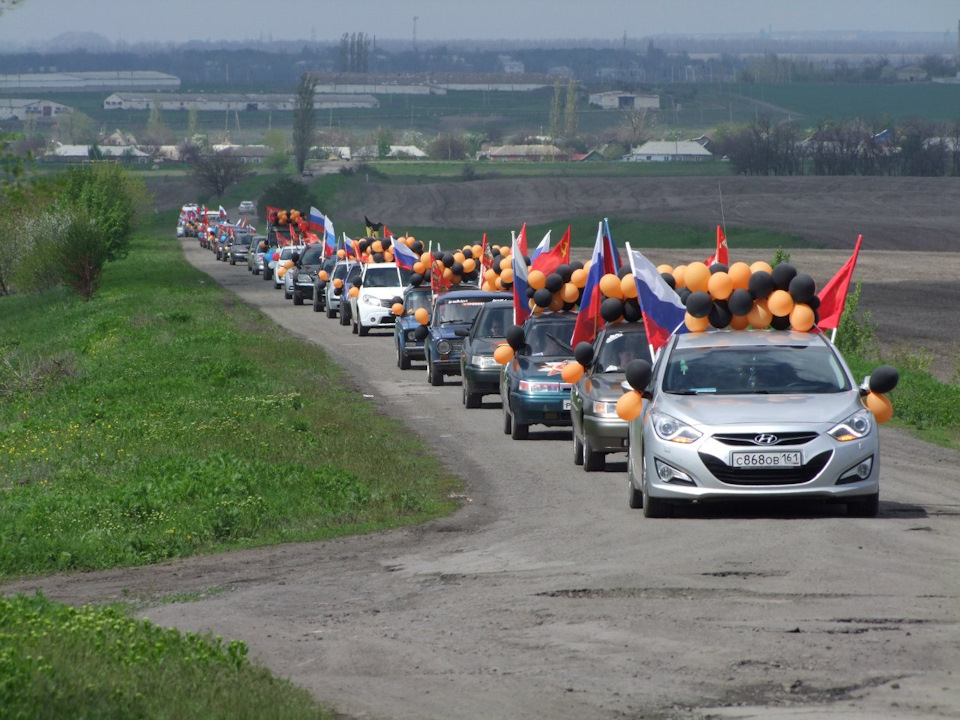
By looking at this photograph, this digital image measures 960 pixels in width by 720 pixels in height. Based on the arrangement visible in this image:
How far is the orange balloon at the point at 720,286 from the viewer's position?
1567cm

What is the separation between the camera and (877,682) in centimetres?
808

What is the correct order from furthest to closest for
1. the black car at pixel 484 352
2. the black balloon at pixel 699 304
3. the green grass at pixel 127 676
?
the black car at pixel 484 352 < the black balloon at pixel 699 304 < the green grass at pixel 127 676

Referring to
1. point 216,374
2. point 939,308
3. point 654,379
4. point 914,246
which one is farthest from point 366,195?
point 654,379

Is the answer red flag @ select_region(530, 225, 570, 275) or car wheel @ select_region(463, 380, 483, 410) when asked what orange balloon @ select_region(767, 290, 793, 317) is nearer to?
red flag @ select_region(530, 225, 570, 275)

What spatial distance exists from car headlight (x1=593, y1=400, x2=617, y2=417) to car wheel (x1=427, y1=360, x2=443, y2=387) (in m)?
11.2

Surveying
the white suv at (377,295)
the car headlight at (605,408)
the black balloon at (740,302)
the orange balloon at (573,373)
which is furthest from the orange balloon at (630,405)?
the white suv at (377,295)

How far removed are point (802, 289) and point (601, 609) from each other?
248 inches

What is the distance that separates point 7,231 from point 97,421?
4677cm

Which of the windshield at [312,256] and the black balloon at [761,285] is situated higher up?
the black balloon at [761,285]

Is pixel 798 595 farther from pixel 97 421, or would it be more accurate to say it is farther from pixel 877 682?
pixel 97 421

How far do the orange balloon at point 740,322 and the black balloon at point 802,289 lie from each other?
0.52m

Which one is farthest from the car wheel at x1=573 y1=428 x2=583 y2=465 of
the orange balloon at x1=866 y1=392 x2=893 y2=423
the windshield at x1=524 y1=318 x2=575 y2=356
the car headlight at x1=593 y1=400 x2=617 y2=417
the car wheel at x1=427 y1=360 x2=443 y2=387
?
the car wheel at x1=427 y1=360 x2=443 y2=387

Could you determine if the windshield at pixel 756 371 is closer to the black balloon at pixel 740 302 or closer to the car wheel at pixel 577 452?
the black balloon at pixel 740 302

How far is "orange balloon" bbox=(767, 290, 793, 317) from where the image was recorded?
15.6 metres
